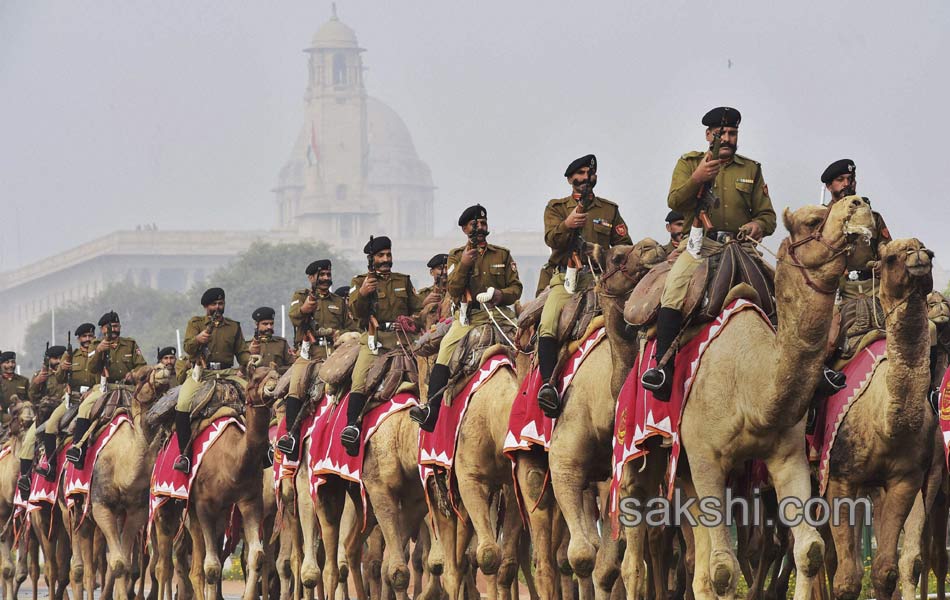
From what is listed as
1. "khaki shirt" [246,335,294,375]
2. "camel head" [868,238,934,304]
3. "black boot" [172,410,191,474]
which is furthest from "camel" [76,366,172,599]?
"camel head" [868,238,934,304]

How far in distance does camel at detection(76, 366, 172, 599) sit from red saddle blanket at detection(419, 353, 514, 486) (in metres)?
7.23

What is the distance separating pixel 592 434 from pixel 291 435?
7191 mm

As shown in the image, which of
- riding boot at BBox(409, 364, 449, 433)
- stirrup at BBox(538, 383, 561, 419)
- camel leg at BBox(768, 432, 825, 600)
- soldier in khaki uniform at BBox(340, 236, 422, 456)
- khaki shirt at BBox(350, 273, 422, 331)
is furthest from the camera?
khaki shirt at BBox(350, 273, 422, 331)

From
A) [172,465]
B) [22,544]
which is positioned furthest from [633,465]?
[22,544]

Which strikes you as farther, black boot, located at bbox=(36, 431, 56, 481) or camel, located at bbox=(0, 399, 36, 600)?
camel, located at bbox=(0, 399, 36, 600)

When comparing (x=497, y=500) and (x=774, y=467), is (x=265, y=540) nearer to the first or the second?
(x=497, y=500)

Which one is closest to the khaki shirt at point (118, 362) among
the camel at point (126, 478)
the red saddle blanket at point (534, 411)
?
the camel at point (126, 478)

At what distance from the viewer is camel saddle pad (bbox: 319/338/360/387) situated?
862 inches

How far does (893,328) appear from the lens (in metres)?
14.3

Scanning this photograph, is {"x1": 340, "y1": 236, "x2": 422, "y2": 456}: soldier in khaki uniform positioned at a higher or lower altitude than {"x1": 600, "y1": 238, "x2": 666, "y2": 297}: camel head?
higher

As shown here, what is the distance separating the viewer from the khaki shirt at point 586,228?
1725 centimetres

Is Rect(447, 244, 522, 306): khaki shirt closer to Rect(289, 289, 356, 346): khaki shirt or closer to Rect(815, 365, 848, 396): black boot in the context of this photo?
Rect(289, 289, 356, 346): khaki shirt

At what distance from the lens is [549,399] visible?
16.9m

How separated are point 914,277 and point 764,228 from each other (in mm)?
2412
